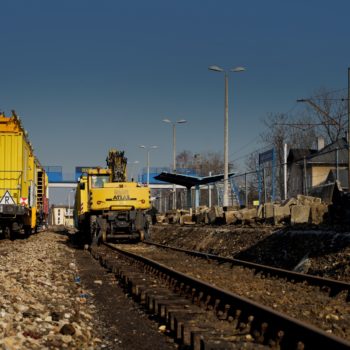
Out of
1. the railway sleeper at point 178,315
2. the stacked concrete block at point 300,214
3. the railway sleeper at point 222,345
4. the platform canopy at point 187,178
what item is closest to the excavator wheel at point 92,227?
the stacked concrete block at point 300,214

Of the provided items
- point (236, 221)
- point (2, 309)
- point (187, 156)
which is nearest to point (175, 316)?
point (2, 309)

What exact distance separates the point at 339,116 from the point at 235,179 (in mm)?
29387

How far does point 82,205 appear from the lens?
91.6 feet

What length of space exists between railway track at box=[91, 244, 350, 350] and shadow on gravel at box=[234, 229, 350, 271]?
4718 mm

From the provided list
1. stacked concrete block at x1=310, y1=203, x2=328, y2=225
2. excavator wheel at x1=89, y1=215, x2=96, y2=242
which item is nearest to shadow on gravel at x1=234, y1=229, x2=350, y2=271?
stacked concrete block at x1=310, y1=203, x2=328, y2=225

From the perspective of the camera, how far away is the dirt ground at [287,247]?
41.8 ft

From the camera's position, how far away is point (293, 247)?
618 inches

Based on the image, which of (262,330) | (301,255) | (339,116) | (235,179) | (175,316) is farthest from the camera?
(339,116)

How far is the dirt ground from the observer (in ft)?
41.8

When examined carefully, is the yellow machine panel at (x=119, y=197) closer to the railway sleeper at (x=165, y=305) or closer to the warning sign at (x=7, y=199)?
the warning sign at (x=7, y=199)

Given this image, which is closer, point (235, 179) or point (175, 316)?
point (175, 316)

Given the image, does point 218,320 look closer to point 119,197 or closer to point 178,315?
point 178,315

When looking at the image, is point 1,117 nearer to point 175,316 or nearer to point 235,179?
point 235,179

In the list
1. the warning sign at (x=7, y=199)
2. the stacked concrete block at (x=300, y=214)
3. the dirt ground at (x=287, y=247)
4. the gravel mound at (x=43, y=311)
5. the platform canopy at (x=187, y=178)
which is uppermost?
the platform canopy at (x=187, y=178)
